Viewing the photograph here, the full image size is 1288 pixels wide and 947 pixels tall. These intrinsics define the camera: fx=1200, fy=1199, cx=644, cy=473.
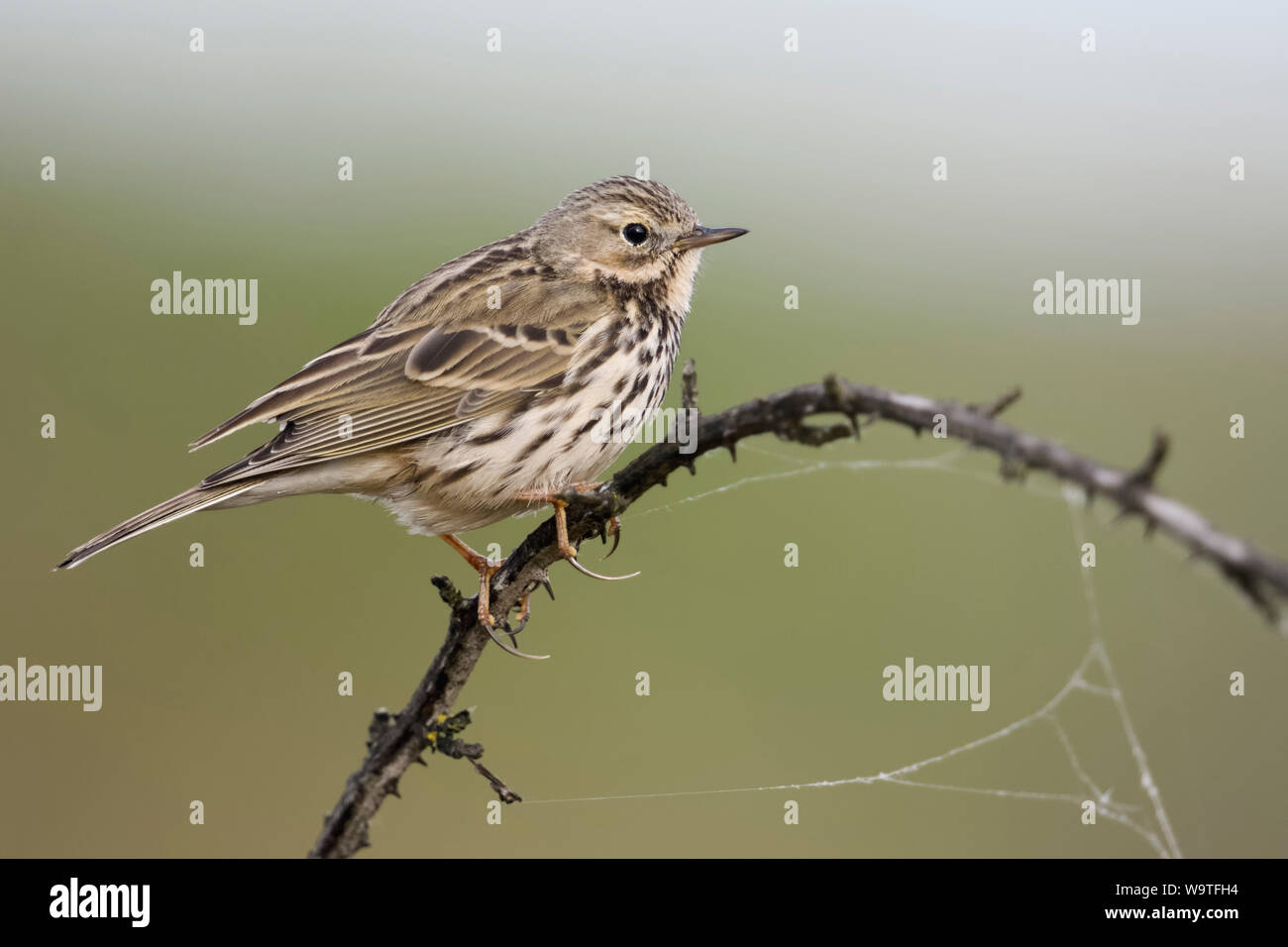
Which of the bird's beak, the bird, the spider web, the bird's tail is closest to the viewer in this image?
the spider web

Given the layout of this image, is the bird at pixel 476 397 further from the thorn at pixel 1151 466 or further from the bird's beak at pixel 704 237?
the thorn at pixel 1151 466

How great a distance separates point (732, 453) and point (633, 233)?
11.5ft

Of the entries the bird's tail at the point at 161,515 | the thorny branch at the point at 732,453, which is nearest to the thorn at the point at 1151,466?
the thorny branch at the point at 732,453

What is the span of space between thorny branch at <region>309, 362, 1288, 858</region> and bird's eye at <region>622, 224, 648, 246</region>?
2.51m

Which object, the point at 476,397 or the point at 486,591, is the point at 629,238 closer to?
the point at 476,397

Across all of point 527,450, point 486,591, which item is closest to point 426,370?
point 527,450

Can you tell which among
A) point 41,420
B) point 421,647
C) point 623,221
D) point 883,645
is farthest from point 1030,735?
point 41,420

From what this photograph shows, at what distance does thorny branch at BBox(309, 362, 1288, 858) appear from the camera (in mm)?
1680

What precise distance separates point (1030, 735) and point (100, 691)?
26.6 ft

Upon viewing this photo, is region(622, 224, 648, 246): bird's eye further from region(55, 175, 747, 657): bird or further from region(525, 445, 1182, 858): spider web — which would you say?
region(525, 445, 1182, 858): spider web

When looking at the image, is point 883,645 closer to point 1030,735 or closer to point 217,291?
point 1030,735

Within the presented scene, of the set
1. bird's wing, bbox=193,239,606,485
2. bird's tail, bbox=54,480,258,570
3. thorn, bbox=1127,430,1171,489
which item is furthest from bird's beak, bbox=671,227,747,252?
thorn, bbox=1127,430,1171,489

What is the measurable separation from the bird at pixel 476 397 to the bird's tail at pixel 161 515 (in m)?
0.01

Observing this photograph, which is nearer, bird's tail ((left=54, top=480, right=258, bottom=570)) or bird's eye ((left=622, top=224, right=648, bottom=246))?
bird's tail ((left=54, top=480, right=258, bottom=570))
